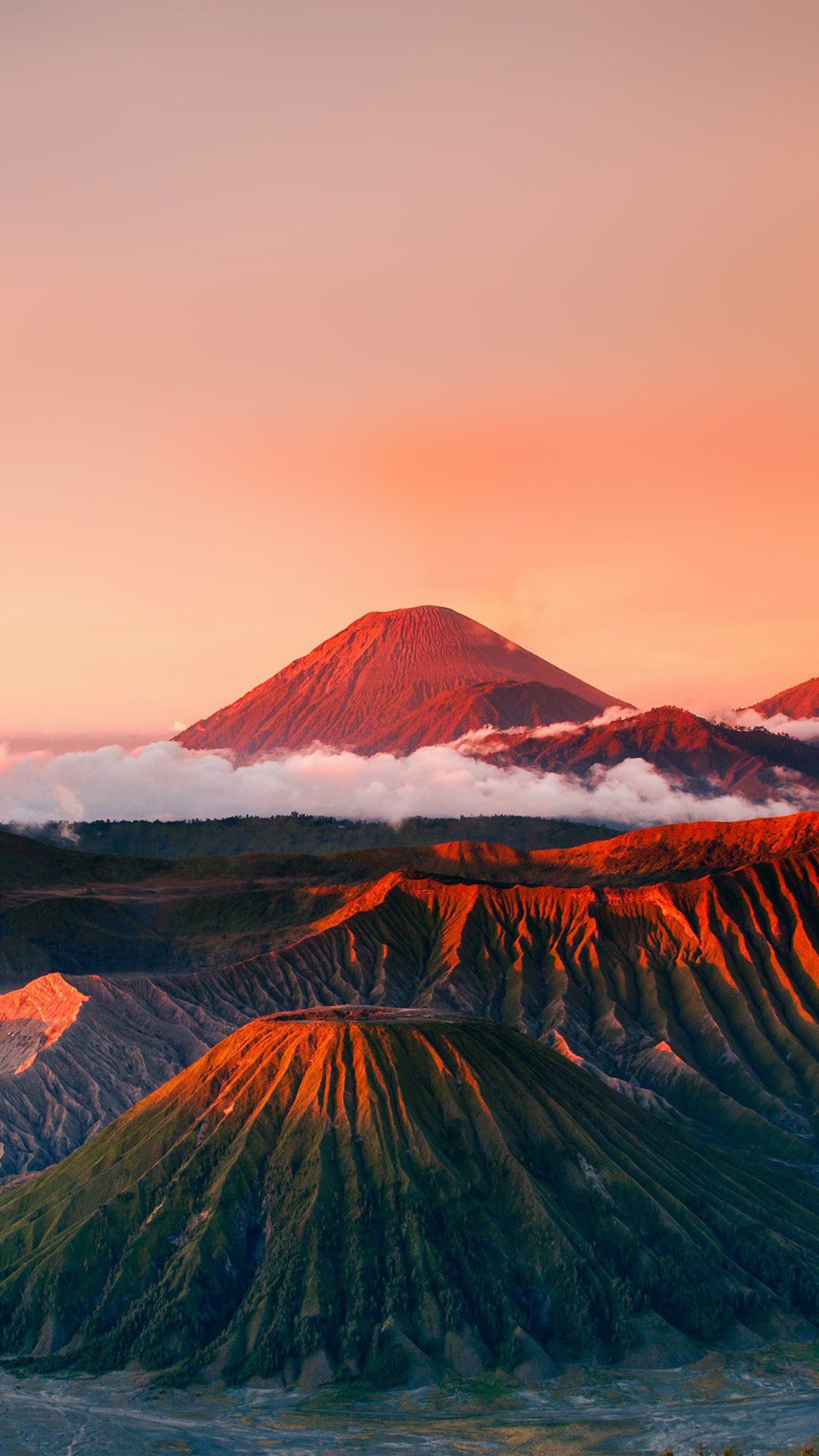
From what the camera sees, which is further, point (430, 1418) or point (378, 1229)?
point (378, 1229)

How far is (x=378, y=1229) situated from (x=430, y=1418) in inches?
903

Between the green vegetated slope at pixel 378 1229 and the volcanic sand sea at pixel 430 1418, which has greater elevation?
the green vegetated slope at pixel 378 1229

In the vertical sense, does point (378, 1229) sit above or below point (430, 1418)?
above

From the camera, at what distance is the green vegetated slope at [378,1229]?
541 ft

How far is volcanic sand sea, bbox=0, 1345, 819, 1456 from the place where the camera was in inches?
5699

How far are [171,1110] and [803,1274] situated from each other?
61.8m

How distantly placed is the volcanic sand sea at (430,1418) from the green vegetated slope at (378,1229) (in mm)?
4688

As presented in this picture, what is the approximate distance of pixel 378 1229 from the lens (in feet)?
564

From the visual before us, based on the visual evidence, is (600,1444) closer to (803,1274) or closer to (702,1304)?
(702,1304)

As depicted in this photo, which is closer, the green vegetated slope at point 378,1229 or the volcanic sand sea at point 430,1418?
the volcanic sand sea at point 430,1418

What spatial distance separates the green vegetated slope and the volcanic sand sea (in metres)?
4.69

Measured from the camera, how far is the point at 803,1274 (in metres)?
183

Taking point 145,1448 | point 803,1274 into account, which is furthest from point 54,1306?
point 803,1274

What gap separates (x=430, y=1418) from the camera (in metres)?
151
